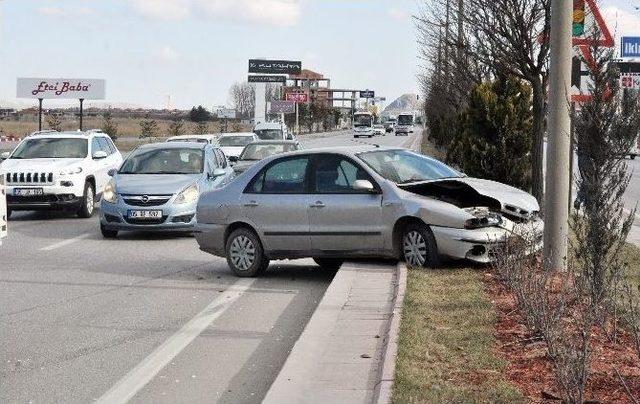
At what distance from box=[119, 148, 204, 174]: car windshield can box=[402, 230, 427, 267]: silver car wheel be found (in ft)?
24.1

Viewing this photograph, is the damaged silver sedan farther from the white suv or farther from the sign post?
the sign post

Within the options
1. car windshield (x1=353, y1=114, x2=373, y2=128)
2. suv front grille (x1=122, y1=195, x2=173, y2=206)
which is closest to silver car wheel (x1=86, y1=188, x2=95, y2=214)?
suv front grille (x1=122, y1=195, x2=173, y2=206)

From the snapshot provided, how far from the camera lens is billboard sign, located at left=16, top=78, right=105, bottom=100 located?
193ft

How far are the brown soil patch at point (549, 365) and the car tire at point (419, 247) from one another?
10.3 ft

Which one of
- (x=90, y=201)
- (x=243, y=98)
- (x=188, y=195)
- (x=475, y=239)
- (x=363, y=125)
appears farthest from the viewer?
(x=243, y=98)

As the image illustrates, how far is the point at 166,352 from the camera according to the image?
8.41 meters

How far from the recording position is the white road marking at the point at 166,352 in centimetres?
708

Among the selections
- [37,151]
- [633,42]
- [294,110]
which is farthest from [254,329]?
[294,110]

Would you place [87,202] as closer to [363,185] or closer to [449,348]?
[363,185]

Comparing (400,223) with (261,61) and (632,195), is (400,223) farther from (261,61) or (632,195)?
(261,61)

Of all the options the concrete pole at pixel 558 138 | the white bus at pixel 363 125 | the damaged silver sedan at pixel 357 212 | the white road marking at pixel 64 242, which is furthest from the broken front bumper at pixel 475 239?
the white bus at pixel 363 125

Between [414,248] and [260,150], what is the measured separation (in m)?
16.5

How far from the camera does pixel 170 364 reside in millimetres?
7969

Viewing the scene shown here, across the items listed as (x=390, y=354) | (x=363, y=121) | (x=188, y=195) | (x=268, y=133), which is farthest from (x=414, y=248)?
(x=363, y=121)
